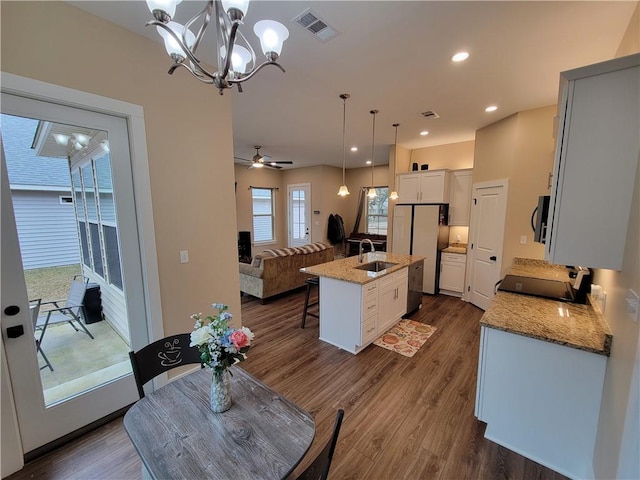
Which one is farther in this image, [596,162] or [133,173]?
[133,173]

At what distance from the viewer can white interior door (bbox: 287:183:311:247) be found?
7.85 meters

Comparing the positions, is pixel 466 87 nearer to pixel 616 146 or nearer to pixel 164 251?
pixel 616 146

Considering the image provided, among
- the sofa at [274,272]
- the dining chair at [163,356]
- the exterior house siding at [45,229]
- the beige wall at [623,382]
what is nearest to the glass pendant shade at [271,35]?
the dining chair at [163,356]

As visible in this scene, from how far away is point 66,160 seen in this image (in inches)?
75.7

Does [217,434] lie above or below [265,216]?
below

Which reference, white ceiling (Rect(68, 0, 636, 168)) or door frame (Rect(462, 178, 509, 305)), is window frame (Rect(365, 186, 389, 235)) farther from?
white ceiling (Rect(68, 0, 636, 168))

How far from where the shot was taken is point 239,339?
1.17m

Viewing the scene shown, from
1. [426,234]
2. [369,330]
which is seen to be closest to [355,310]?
[369,330]

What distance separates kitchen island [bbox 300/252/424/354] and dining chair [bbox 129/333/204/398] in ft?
5.60

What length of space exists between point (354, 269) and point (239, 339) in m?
2.32

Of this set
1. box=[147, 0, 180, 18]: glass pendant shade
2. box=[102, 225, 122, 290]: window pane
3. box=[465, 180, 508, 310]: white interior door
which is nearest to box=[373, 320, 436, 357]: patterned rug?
box=[465, 180, 508, 310]: white interior door

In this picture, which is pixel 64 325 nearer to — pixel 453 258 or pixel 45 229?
pixel 45 229

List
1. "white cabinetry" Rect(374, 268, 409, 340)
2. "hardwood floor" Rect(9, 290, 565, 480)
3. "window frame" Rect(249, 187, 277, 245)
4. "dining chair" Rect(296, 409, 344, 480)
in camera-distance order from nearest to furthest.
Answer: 1. "dining chair" Rect(296, 409, 344, 480)
2. "hardwood floor" Rect(9, 290, 565, 480)
3. "white cabinetry" Rect(374, 268, 409, 340)
4. "window frame" Rect(249, 187, 277, 245)

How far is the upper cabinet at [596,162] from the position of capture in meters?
1.36
